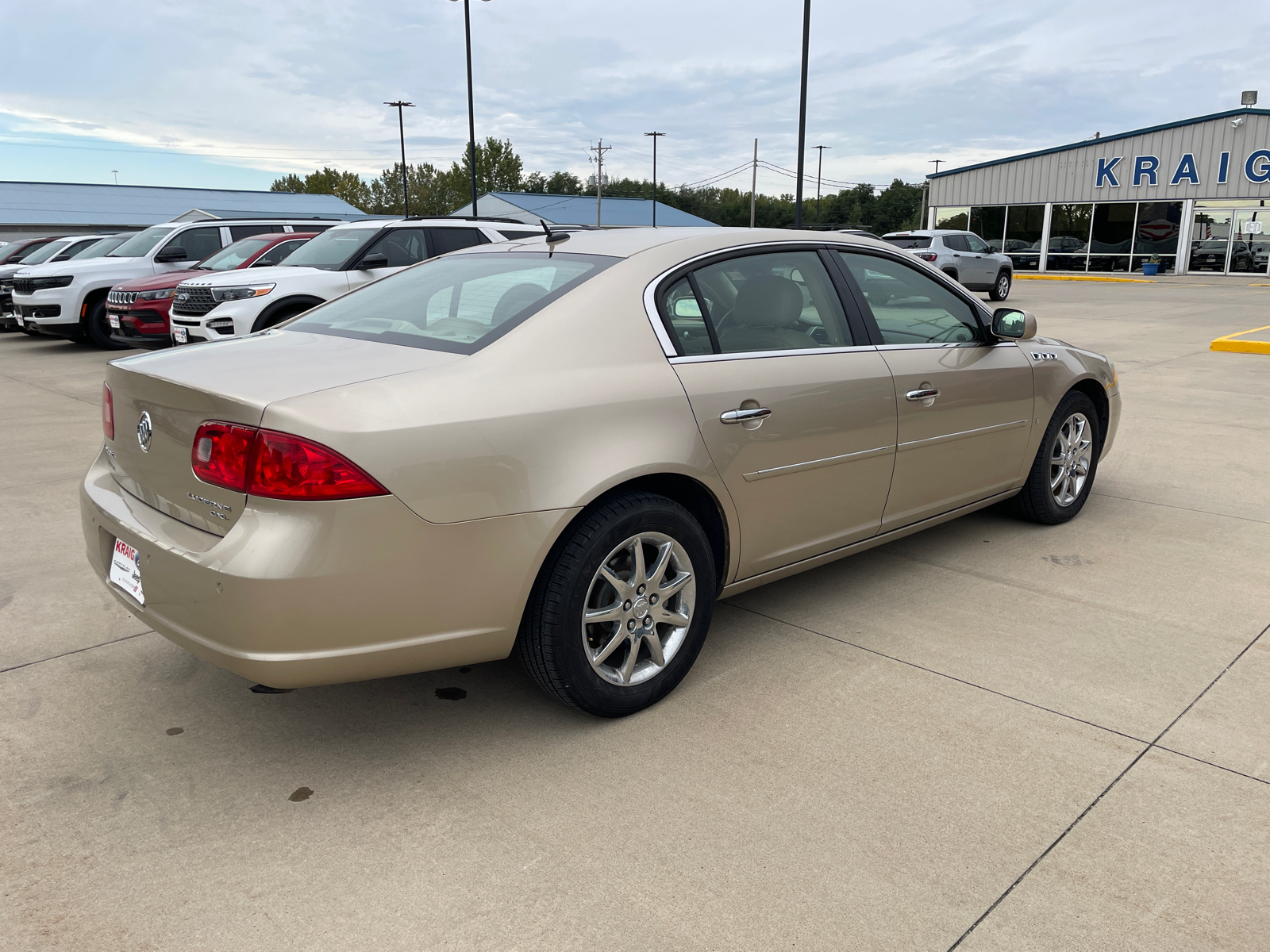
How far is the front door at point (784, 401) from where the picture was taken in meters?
3.25

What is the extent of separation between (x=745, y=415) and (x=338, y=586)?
1.46 metres

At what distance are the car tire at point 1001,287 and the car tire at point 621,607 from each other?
20.6 metres

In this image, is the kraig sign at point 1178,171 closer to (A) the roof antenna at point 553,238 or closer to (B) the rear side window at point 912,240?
(B) the rear side window at point 912,240

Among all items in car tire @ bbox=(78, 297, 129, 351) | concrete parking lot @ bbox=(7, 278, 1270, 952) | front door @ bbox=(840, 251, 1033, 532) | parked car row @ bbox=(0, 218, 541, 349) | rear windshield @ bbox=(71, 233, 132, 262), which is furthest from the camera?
rear windshield @ bbox=(71, 233, 132, 262)

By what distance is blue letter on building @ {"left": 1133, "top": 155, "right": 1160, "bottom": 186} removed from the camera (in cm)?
3469

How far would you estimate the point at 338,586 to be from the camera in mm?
2461

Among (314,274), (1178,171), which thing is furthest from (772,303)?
(1178,171)

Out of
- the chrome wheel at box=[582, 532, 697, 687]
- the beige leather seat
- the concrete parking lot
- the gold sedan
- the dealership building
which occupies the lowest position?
the concrete parking lot

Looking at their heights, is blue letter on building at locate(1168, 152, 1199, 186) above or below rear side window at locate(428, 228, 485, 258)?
above

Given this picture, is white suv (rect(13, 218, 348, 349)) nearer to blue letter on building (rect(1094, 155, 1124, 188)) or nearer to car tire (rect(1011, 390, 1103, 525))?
car tire (rect(1011, 390, 1103, 525))

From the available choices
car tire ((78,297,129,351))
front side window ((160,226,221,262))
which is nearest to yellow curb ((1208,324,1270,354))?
front side window ((160,226,221,262))

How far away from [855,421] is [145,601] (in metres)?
2.48

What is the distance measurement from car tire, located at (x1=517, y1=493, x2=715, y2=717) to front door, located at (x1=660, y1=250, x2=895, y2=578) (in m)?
0.28

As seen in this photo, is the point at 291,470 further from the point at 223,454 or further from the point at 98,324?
the point at 98,324
